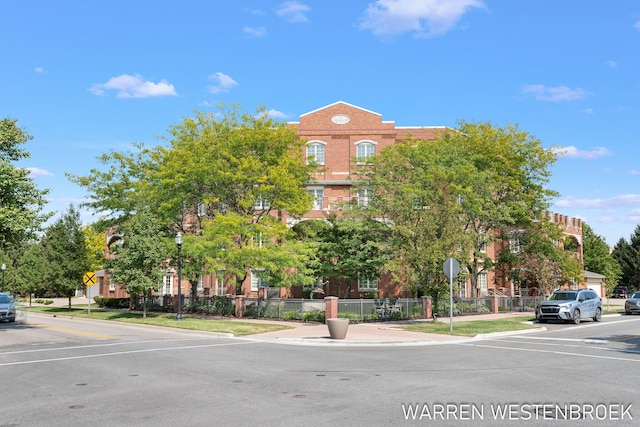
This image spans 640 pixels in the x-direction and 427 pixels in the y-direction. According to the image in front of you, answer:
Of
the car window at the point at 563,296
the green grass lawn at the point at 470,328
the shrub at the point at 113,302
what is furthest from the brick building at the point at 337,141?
the green grass lawn at the point at 470,328

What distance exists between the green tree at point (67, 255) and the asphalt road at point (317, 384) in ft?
83.6

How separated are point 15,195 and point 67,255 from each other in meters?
19.3

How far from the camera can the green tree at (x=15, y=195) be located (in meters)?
24.7

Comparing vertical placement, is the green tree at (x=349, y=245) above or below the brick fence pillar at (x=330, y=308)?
above

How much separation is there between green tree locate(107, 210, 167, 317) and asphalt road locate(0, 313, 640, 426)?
14462 mm

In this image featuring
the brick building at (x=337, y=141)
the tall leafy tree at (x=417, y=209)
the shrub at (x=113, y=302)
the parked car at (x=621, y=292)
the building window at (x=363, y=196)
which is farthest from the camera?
the parked car at (x=621, y=292)

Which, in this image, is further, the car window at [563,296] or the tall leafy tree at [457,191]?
the car window at [563,296]

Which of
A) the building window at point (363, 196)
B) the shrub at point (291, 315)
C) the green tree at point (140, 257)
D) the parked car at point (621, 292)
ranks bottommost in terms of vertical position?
the parked car at point (621, 292)

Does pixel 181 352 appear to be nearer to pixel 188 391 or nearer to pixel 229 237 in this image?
pixel 188 391

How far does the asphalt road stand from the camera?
8.35 metres

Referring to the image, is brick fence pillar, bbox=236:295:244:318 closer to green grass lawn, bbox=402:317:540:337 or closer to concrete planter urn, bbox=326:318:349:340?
green grass lawn, bbox=402:317:540:337

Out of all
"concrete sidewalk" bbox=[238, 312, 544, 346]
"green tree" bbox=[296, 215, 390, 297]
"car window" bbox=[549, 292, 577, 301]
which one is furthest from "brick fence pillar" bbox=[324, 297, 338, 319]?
"car window" bbox=[549, 292, 577, 301]

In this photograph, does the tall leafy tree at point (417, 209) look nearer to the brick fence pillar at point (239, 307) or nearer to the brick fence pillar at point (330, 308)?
the brick fence pillar at point (330, 308)

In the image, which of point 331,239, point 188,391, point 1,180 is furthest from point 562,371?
point 331,239
